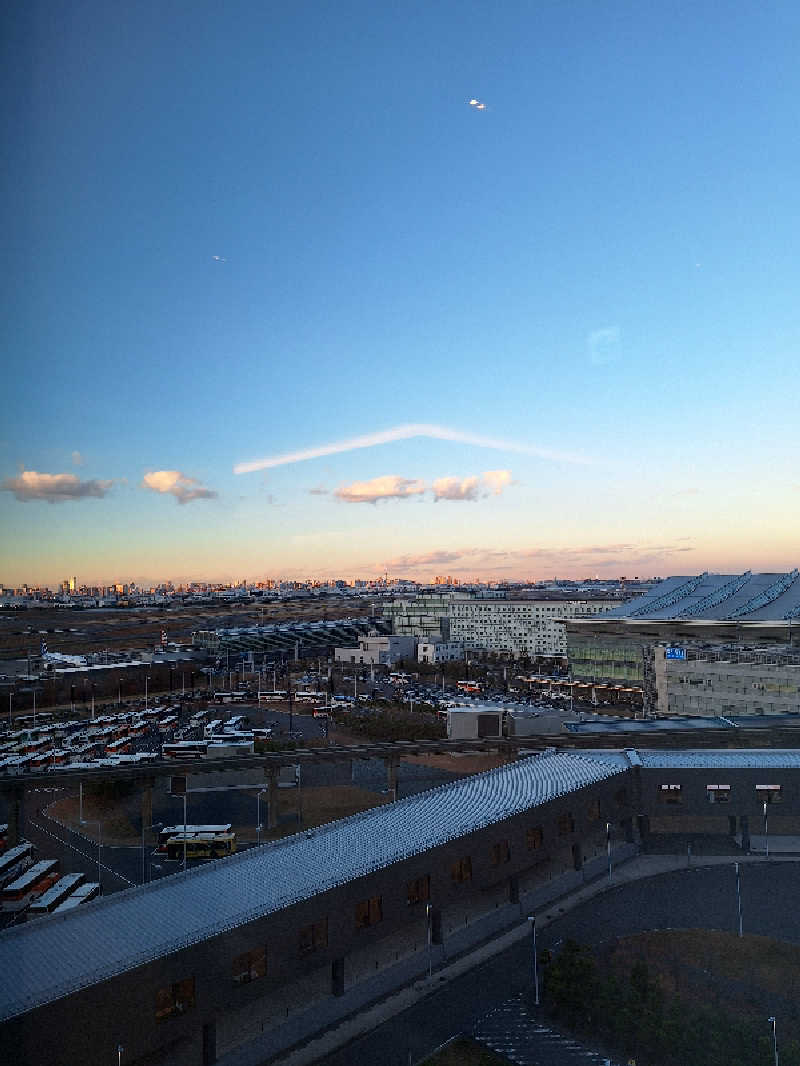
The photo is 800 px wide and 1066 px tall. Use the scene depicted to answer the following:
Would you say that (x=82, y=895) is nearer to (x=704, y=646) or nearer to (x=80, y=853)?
(x=80, y=853)

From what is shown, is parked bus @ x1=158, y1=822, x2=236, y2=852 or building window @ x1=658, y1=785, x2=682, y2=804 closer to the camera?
building window @ x1=658, y1=785, x2=682, y2=804

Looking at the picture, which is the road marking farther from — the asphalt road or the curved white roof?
the curved white roof

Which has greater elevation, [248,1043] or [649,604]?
[649,604]

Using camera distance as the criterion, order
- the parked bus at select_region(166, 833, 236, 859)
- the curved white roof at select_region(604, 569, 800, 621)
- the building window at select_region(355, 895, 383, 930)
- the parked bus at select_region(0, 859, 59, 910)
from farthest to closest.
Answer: the curved white roof at select_region(604, 569, 800, 621)
the parked bus at select_region(166, 833, 236, 859)
the parked bus at select_region(0, 859, 59, 910)
the building window at select_region(355, 895, 383, 930)

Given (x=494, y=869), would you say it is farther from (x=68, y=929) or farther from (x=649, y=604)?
(x=649, y=604)

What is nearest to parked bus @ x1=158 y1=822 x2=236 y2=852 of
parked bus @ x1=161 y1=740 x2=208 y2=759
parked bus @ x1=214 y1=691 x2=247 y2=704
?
parked bus @ x1=161 y1=740 x2=208 y2=759

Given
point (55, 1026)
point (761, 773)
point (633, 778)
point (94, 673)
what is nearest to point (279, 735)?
point (94, 673)

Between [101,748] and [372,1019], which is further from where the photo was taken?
[101,748]
